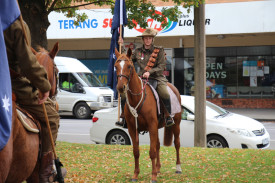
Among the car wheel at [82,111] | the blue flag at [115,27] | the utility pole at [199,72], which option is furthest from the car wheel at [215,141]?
the car wheel at [82,111]

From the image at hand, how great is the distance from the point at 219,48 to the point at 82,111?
10738mm

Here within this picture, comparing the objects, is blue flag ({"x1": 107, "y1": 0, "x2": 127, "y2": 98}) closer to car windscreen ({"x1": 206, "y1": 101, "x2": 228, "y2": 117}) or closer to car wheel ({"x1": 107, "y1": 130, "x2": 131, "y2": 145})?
car wheel ({"x1": 107, "y1": 130, "x2": 131, "y2": 145})

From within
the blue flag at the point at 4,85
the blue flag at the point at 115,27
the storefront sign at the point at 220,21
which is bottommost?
the blue flag at the point at 4,85

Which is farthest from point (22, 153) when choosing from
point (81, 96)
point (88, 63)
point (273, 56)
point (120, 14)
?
point (88, 63)

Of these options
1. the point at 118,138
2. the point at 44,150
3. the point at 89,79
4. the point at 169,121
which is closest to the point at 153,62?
the point at 169,121

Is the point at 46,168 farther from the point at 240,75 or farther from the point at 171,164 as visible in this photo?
the point at 240,75

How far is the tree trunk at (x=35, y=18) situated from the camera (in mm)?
11555

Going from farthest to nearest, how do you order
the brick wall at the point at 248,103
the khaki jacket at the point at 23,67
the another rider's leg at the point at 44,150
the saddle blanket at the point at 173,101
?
1. the brick wall at the point at 248,103
2. the saddle blanket at the point at 173,101
3. the another rider's leg at the point at 44,150
4. the khaki jacket at the point at 23,67

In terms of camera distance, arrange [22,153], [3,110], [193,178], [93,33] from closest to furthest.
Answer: [3,110] → [22,153] → [193,178] → [93,33]

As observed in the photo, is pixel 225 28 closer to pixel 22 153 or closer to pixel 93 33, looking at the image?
pixel 93 33

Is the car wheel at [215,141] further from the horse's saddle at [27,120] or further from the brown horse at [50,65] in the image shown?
the horse's saddle at [27,120]

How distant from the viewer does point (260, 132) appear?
1308 centimetres

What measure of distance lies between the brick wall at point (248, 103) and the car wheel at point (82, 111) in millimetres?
9595

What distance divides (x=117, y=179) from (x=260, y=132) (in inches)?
233
